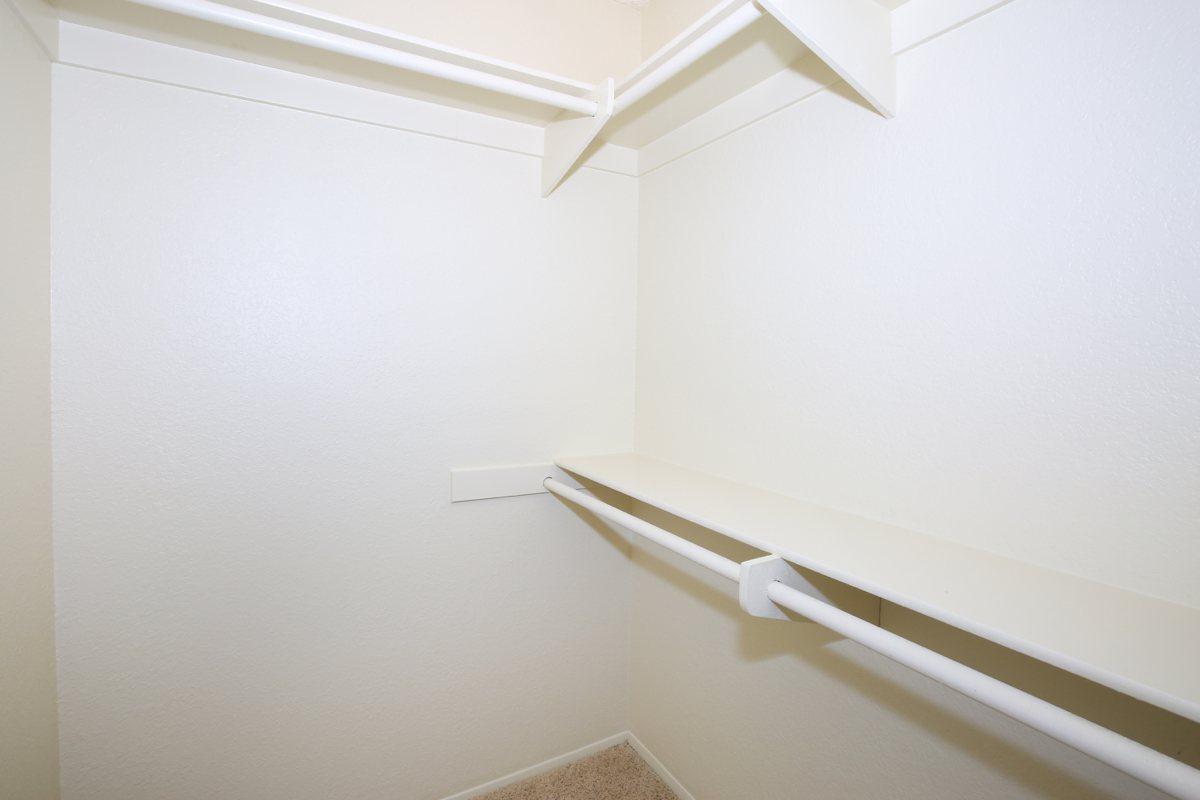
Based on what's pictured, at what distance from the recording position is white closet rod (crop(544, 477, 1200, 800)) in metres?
0.48

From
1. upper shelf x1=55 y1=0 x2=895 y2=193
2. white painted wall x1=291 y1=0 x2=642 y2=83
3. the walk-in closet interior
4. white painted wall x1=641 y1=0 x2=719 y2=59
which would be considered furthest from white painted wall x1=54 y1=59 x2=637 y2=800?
white painted wall x1=641 y1=0 x2=719 y2=59

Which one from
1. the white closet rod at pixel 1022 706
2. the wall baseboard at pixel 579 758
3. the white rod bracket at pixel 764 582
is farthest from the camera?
the wall baseboard at pixel 579 758

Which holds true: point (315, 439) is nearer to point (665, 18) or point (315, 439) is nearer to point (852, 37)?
point (852, 37)

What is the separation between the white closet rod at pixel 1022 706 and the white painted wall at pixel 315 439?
890 mm

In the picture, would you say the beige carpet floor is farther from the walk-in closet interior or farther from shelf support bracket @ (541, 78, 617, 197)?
shelf support bracket @ (541, 78, 617, 197)

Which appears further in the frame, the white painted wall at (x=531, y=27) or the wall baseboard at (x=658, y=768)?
the wall baseboard at (x=658, y=768)

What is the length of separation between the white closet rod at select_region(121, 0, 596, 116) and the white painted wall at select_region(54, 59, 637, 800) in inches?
12.8

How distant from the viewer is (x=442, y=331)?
146 centimetres

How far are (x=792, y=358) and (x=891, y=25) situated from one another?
634mm

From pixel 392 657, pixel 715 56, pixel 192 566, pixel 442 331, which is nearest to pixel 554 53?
pixel 715 56

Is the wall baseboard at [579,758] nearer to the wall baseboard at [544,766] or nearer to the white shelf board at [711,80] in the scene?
the wall baseboard at [544,766]

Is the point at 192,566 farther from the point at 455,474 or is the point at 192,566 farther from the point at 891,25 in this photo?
the point at 891,25

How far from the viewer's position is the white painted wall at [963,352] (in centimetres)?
70

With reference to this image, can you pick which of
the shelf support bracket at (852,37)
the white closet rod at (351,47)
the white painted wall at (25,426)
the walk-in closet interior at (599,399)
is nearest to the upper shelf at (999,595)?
the walk-in closet interior at (599,399)
